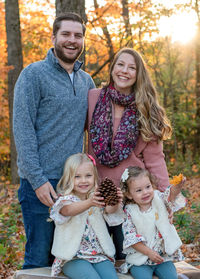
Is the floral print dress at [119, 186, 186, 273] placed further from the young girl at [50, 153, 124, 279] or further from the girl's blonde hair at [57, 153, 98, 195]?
the girl's blonde hair at [57, 153, 98, 195]

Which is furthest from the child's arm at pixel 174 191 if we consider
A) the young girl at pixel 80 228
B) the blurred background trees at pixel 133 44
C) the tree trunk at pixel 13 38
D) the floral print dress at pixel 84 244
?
the tree trunk at pixel 13 38

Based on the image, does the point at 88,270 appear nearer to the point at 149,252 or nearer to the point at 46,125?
the point at 149,252

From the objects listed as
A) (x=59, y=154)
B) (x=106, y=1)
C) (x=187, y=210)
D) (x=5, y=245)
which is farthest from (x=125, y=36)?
(x=59, y=154)

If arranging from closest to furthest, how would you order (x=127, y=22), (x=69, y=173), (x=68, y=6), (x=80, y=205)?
1. (x=80, y=205)
2. (x=69, y=173)
3. (x=68, y=6)
4. (x=127, y=22)

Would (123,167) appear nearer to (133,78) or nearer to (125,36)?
(133,78)

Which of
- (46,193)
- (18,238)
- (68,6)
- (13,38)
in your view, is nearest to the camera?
(46,193)

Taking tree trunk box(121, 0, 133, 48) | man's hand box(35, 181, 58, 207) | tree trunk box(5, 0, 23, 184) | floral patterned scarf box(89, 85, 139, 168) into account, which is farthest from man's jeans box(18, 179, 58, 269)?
tree trunk box(5, 0, 23, 184)

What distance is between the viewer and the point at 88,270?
3.02m

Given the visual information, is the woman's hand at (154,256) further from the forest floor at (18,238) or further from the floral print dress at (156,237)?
the forest floor at (18,238)

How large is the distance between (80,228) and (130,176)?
628mm

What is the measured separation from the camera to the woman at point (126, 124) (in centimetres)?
337

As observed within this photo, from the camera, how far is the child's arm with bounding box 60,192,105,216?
109 inches

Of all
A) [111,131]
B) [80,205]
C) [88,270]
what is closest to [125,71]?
[111,131]

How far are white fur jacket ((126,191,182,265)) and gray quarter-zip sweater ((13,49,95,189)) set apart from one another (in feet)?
2.69
